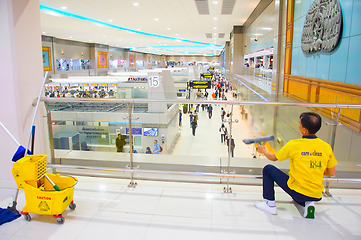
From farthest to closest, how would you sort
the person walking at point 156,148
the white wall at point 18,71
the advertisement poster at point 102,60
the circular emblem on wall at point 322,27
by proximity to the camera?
1. the advertisement poster at point 102,60
2. the circular emblem on wall at point 322,27
3. the person walking at point 156,148
4. the white wall at point 18,71

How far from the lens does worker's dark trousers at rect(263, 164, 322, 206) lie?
7.11 feet

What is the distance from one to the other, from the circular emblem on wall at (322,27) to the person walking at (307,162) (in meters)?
4.03

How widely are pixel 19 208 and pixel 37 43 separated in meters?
1.81

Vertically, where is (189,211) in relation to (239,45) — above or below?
below

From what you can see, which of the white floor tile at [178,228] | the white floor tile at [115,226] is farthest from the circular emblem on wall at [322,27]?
the white floor tile at [115,226]

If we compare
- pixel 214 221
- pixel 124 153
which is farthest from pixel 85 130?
pixel 214 221

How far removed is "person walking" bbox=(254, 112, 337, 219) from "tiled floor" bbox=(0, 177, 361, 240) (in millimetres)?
233

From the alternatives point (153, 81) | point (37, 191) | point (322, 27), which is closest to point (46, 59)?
point (153, 81)

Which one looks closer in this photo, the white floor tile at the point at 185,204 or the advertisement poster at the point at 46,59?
the white floor tile at the point at 185,204

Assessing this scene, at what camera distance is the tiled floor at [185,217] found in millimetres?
2062

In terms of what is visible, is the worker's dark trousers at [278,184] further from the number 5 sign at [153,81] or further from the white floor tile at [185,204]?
the number 5 sign at [153,81]

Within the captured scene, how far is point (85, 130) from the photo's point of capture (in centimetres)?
319

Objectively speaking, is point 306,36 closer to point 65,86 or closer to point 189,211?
point 189,211

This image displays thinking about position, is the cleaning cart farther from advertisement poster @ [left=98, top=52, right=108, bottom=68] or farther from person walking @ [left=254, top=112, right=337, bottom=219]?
advertisement poster @ [left=98, top=52, right=108, bottom=68]
